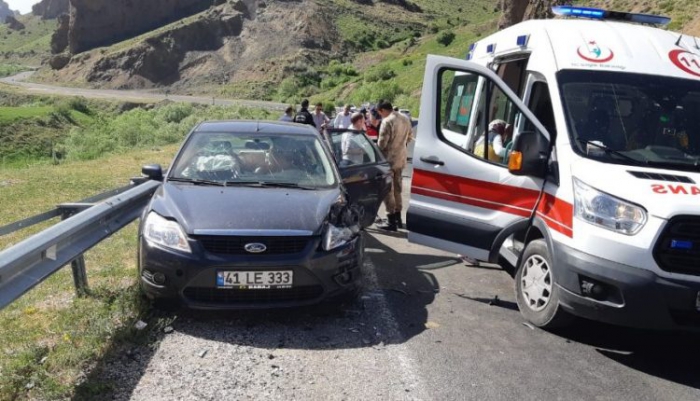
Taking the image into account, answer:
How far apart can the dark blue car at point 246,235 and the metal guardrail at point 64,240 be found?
16.1 inches

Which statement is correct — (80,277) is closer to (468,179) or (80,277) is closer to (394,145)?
(468,179)

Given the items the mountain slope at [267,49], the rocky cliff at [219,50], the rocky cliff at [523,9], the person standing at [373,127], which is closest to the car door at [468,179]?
the person standing at [373,127]

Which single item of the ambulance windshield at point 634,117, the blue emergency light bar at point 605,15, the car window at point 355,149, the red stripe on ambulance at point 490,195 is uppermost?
the blue emergency light bar at point 605,15

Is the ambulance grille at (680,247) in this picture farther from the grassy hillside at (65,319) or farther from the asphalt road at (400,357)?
the grassy hillside at (65,319)

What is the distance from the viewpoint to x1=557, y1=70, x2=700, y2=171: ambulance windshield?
4.88m

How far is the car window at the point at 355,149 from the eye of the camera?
8.45 metres

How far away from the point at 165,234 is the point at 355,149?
4.23 meters

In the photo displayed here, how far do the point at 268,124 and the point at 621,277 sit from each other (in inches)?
154

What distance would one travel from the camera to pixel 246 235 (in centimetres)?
458

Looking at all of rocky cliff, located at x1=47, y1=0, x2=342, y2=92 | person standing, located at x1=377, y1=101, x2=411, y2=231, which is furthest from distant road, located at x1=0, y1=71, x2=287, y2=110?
person standing, located at x1=377, y1=101, x2=411, y2=231

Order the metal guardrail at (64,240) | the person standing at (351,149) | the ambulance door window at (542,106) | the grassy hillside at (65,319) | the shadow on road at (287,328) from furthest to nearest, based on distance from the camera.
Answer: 1. the person standing at (351,149)
2. the ambulance door window at (542,106)
3. the shadow on road at (287,328)
4. the grassy hillside at (65,319)
5. the metal guardrail at (64,240)

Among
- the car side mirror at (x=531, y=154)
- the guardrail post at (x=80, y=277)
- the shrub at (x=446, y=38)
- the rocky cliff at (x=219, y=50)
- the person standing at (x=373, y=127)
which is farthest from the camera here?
the rocky cliff at (x=219, y=50)

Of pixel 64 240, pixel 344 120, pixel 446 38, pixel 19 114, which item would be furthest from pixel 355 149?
pixel 446 38

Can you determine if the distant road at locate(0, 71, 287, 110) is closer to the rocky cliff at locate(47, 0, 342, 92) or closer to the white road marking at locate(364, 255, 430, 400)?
the rocky cliff at locate(47, 0, 342, 92)
